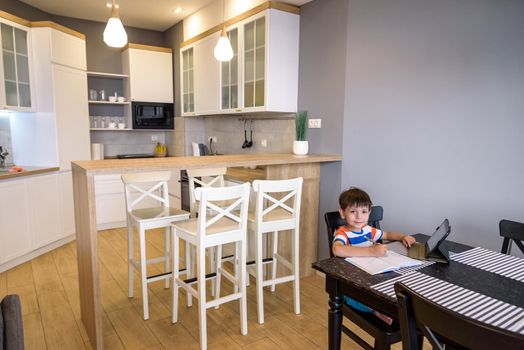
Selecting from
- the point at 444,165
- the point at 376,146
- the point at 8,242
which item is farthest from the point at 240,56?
the point at 8,242

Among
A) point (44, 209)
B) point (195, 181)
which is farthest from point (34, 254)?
point (195, 181)

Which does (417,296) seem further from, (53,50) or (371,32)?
(53,50)

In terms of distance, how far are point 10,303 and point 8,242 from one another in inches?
112

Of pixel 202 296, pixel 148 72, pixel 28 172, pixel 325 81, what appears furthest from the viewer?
pixel 148 72

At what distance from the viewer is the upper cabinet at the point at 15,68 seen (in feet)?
11.6

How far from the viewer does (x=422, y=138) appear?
8.50 ft

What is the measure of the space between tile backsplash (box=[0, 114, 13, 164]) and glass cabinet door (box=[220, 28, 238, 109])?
2400 millimetres

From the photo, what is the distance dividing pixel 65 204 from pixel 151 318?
87.3 inches

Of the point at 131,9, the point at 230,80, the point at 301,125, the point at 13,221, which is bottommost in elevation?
the point at 13,221

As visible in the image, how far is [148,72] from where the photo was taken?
514cm

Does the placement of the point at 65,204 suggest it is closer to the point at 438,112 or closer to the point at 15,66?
the point at 15,66

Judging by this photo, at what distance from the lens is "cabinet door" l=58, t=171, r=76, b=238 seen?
3998mm

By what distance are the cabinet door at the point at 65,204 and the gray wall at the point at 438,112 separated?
308 cm

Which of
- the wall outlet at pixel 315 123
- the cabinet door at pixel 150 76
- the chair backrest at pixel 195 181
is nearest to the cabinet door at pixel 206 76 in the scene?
the cabinet door at pixel 150 76
